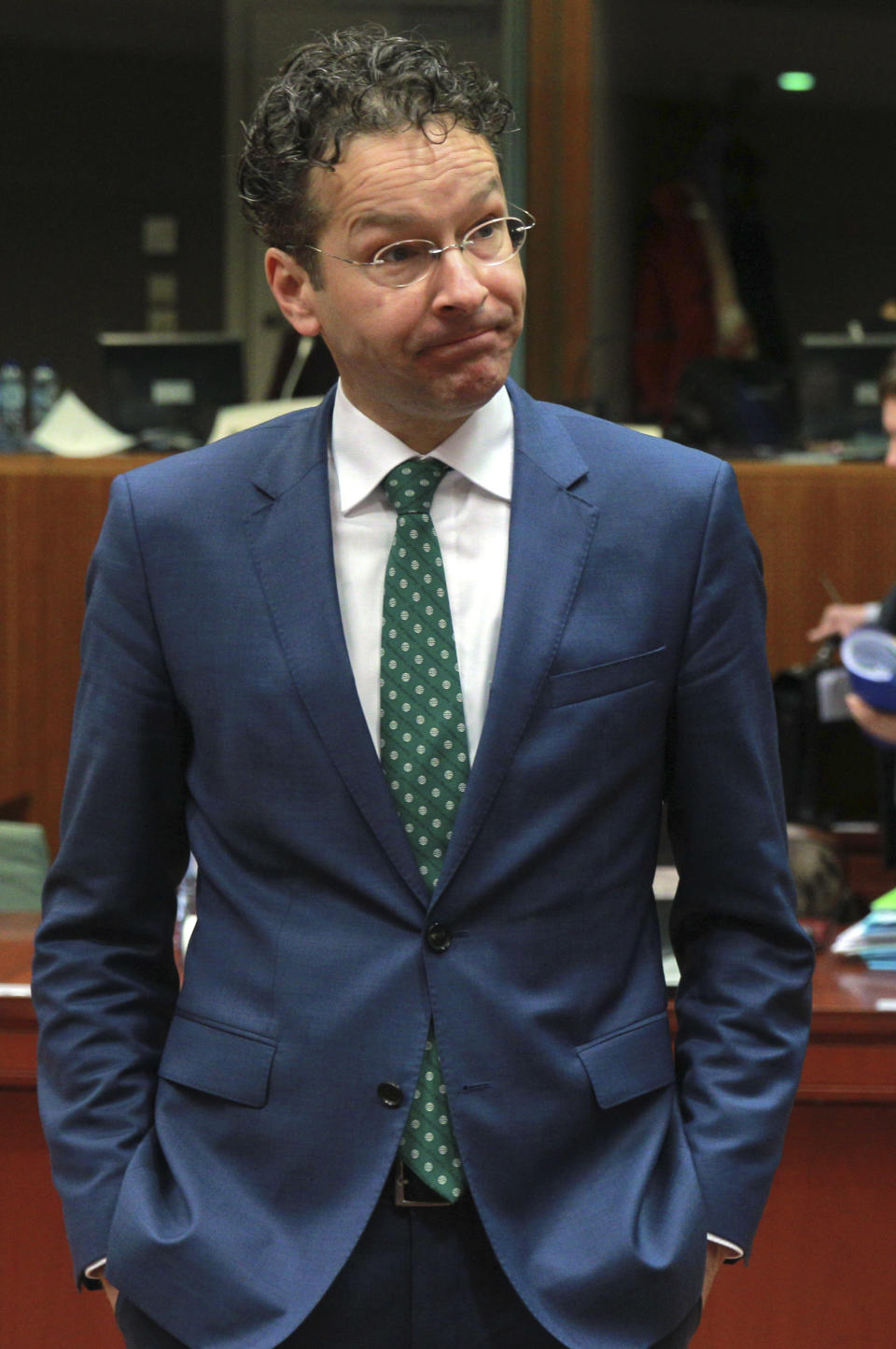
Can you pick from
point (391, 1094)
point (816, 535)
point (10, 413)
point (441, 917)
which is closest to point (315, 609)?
point (441, 917)

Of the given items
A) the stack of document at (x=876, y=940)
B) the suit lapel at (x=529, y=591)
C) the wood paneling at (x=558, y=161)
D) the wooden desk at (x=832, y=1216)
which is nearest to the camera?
the suit lapel at (x=529, y=591)

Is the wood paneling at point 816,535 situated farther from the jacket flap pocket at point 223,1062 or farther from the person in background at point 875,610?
the jacket flap pocket at point 223,1062

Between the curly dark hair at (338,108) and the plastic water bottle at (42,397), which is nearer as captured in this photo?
the curly dark hair at (338,108)

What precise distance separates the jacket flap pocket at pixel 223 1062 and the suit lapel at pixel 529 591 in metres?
0.17

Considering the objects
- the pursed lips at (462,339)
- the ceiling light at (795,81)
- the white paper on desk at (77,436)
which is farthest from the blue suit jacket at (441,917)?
the ceiling light at (795,81)

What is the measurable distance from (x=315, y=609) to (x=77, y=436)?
2.98 m

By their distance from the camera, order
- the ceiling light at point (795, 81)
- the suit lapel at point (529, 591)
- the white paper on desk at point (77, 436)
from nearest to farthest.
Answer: the suit lapel at point (529, 591), the white paper on desk at point (77, 436), the ceiling light at point (795, 81)

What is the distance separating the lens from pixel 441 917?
3.79 ft

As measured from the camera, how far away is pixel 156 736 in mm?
1238

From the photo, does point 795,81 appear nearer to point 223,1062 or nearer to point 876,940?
point 876,940

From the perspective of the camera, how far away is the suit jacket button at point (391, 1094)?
1150 mm

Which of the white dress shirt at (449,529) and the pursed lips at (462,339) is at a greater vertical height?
the pursed lips at (462,339)

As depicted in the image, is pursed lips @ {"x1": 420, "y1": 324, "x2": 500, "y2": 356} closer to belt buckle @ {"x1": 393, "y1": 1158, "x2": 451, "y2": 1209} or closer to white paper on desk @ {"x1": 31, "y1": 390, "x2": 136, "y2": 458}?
belt buckle @ {"x1": 393, "y1": 1158, "x2": 451, "y2": 1209}

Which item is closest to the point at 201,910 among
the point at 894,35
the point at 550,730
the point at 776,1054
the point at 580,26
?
the point at 550,730
